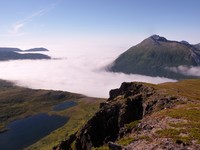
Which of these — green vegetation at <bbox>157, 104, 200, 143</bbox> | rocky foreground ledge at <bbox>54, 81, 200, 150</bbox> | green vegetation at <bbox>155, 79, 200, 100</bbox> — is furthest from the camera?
green vegetation at <bbox>155, 79, 200, 100</bbox>

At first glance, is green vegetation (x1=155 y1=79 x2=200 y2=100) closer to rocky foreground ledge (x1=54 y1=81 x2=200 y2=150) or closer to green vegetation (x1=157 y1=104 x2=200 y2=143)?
rocky foreground ledge (x1=54 y1=81 x2=200 y2=150)

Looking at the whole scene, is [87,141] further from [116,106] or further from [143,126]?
[143,126]

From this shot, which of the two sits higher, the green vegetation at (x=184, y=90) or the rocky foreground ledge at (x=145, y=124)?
the green vegetation at (x=184, y=90)

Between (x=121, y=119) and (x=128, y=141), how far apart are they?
5514 cm

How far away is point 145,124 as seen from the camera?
53031mm

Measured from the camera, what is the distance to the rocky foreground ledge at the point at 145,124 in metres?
41.0

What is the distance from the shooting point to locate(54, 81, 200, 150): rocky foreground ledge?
40969mm

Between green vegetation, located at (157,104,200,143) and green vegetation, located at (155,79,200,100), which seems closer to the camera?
green vegetation, located at (157,104,200,143)

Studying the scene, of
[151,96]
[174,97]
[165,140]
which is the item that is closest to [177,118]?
[165,140]

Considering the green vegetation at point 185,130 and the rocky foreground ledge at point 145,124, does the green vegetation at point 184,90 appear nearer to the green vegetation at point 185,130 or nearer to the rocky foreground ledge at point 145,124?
the rocky foreground ledge at point 145,124

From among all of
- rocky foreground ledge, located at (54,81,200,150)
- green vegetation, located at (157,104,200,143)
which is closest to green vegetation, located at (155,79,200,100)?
rocky foreground ledge, located at (54,81,200,150)

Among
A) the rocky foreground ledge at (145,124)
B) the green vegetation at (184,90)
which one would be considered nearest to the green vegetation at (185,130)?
the rocky foreground ledge at (145,124)

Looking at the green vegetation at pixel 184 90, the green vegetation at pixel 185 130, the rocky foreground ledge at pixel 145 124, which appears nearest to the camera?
the green vegetation at pixel 185 130

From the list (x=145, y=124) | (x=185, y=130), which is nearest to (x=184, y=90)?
(x=145, y=124)
